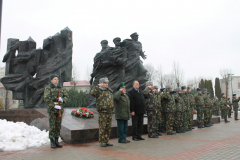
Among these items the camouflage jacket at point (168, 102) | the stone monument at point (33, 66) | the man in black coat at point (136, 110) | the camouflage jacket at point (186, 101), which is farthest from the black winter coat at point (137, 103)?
the stone monument at point (33, 66)

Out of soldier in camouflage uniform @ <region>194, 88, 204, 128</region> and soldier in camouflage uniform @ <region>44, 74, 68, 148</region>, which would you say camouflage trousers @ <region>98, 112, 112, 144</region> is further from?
soldier in camouflage uniform @ <region>194, 88, 204, 128</region>

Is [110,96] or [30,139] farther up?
[110,96]

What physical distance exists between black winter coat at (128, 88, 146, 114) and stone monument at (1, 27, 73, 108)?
19.9 feet

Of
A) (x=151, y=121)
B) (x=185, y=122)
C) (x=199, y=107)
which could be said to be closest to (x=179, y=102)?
(x=185, y=122)

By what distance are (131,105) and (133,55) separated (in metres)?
7.44

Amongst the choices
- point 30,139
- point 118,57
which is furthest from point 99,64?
point 30,139

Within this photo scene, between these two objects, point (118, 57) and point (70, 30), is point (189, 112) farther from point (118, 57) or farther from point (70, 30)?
point (70, 30)

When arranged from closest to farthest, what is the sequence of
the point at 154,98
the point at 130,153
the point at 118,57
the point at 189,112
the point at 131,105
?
1. the point at 130,153
2. the point at 131,105
3. the point at 154,98
4. the point at 189,112
5. the point at 118,57

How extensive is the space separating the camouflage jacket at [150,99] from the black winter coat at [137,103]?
1.65ft

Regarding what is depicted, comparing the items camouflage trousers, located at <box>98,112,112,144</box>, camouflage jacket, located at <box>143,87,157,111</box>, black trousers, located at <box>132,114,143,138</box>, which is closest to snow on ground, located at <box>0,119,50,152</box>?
camouflage trousers, located at <box>98,112,112,144</box>

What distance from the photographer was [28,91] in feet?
38.3

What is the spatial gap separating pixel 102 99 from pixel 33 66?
7.27 m

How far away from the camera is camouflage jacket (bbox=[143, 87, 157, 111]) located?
7.38 metres

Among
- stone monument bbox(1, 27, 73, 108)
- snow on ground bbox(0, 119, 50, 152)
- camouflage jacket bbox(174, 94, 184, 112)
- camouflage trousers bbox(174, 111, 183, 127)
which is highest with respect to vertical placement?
stone monument bbox(1, 27, 73, 108)
